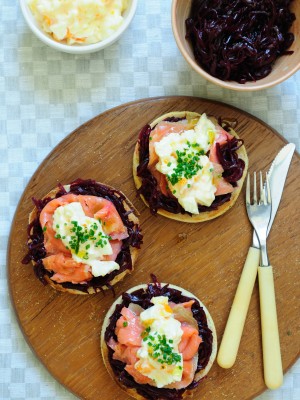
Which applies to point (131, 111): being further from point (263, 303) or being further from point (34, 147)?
point (263, 303)

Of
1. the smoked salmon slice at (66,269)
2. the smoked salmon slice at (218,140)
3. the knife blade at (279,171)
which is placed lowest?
the smoked salmon slice at (66,269)

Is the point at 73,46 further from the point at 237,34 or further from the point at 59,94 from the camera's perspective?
the point at 237,34

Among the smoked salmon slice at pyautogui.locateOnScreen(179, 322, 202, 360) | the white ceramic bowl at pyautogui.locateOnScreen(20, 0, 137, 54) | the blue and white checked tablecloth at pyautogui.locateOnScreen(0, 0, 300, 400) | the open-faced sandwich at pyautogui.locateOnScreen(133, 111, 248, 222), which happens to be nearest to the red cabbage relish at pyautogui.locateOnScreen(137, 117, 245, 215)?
the open-faced sandwich at pyautogui.locateOnScreen(133, 111, 248, 222)

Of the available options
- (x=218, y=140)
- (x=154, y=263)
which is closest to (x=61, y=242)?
(x=154, y=263)

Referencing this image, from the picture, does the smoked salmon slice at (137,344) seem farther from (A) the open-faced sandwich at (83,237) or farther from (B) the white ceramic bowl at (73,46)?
(B) the white ceramic bowl at (73,46)

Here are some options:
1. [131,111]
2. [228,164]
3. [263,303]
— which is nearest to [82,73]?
[131,111]

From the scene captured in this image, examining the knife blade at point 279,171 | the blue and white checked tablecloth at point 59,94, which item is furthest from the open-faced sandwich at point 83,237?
the knife blade at point 279,171
